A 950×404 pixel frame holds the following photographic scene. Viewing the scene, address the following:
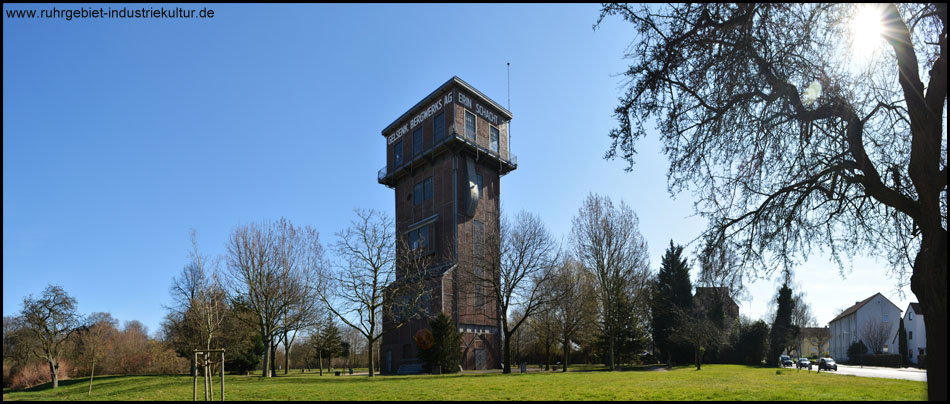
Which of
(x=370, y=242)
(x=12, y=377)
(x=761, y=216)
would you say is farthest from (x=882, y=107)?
(x=12, y=377)

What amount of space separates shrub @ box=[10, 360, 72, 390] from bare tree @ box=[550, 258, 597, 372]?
38403 millimetres

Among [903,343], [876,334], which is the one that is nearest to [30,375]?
[903,343]

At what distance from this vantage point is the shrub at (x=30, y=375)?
40.9 metres

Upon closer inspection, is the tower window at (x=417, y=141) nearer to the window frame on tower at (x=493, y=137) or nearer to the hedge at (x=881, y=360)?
the window frame on tower at (x=493, y=137)

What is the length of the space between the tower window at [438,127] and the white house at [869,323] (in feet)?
233

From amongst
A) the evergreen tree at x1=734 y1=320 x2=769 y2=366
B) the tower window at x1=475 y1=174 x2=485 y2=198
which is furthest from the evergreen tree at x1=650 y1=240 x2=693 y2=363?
the tower window at x1=475 y1=174 x2=485 y2=198

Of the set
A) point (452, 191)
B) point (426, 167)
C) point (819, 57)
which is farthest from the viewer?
point (426, 167)

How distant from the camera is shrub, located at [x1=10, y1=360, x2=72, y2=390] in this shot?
1609 inches

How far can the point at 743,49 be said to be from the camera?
8.97 meters

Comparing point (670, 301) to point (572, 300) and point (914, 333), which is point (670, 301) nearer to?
point (572, 300)

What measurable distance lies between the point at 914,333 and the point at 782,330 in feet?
87.2

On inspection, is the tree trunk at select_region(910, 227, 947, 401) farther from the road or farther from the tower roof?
the tower roof

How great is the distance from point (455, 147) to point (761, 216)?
3784cm

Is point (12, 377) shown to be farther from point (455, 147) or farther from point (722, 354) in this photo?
point (722, 354)
